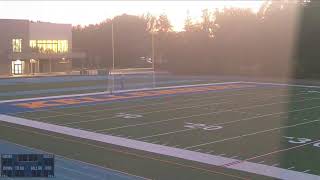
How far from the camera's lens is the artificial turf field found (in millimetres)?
13039

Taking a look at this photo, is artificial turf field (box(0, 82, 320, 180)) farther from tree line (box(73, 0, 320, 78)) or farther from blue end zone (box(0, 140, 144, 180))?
tree line (box(73, 0, 320, 78))

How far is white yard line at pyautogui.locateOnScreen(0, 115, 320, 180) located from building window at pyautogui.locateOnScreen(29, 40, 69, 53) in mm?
50704

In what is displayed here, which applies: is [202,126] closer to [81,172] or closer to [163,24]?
[81,172]

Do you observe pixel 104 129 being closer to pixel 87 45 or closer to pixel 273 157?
pixel 273 157

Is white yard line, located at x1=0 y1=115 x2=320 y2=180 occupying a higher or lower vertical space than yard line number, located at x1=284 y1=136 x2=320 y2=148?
lower

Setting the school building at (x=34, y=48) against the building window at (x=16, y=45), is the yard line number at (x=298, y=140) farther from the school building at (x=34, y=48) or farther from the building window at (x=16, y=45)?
the building window at (x=16, y=45)

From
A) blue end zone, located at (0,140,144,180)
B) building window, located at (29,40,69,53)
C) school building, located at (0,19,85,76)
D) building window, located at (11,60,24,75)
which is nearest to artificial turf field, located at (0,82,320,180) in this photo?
blue end zone, located at (0,140,144,180)

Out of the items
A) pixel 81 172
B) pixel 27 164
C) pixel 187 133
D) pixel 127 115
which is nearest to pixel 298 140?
pixel 187 133

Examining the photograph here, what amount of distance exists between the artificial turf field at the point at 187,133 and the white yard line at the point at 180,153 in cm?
3

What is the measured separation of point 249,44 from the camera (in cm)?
5678

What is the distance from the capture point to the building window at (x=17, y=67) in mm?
65463

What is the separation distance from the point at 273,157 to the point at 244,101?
14498mm

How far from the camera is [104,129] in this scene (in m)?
18.9

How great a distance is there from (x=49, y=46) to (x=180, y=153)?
6021cm
